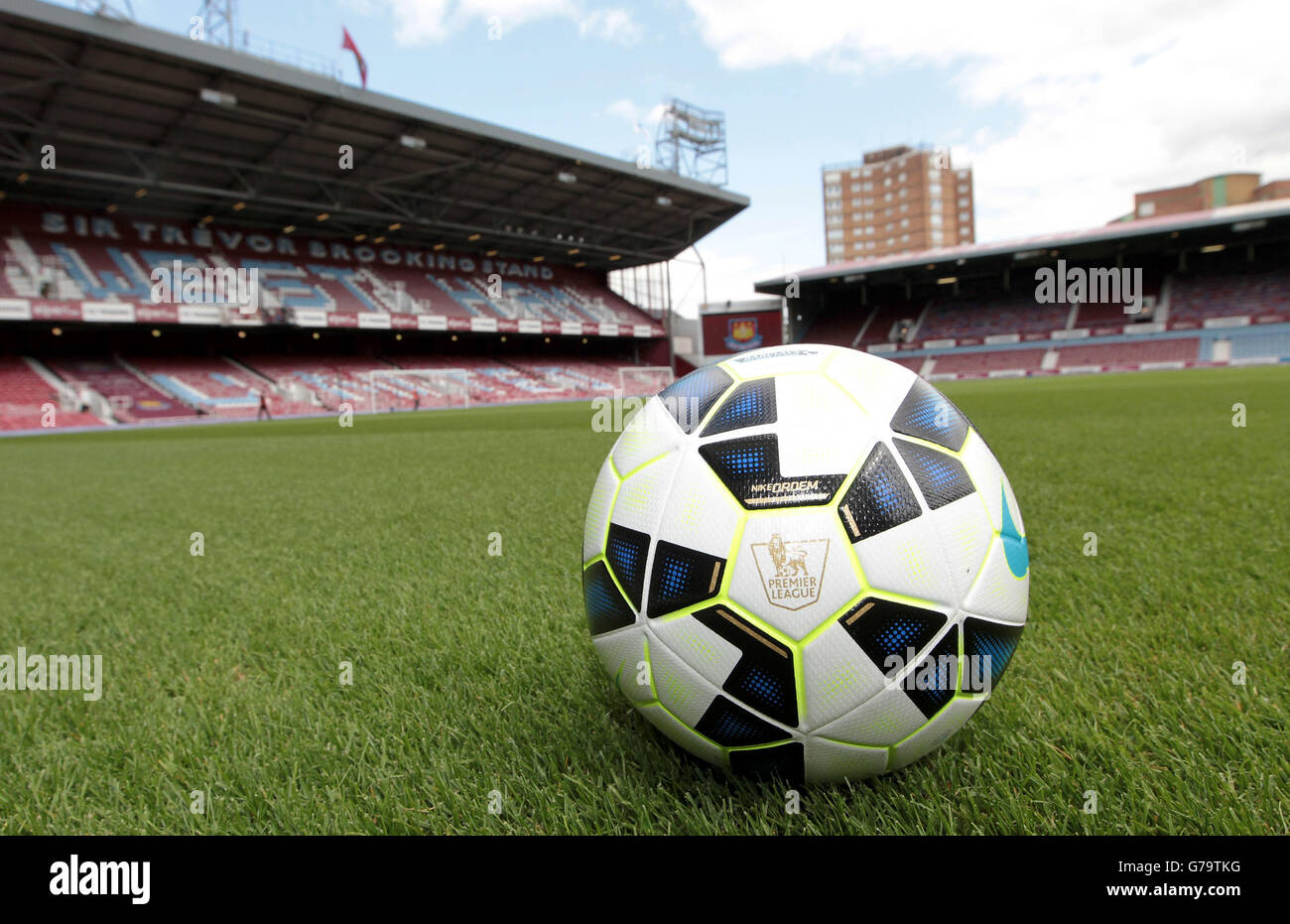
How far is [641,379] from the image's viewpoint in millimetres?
40719

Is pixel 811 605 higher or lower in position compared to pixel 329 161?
lower

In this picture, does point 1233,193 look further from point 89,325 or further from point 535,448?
point 89,325

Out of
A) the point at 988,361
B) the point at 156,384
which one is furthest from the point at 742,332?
the point at 156,384

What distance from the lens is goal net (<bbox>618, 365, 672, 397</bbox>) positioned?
39.2 metres

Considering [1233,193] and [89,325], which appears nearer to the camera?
[89,325]

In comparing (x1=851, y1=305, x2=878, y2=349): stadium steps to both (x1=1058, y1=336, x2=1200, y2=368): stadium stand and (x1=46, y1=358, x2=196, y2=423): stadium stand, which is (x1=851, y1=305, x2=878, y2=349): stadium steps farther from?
(x1=46, y1=358, x2=196, y2=423): stadium stand

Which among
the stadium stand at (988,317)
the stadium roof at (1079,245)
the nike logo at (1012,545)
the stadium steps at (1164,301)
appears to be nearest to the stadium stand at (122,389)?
the nike logo at (1012,545)

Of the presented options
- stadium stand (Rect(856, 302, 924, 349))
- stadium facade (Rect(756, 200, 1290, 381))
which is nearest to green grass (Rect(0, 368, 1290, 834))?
stadium facade (Rect(756, 200, 1290, 381))

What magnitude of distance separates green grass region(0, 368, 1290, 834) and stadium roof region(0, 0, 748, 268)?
20892mm

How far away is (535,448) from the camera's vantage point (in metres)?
9.30

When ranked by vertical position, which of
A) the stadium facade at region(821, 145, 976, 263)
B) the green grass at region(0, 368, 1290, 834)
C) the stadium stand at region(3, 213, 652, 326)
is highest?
the stadium facade at region(821, 145, 976, 263)
